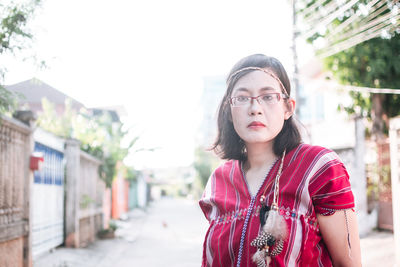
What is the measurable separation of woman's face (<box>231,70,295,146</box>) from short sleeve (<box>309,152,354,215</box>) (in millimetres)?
270

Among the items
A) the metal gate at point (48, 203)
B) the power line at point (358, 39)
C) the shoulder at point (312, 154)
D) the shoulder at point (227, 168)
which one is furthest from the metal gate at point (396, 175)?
the metal gate at point (48, 203)

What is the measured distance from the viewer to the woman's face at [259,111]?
Result: 1.76m

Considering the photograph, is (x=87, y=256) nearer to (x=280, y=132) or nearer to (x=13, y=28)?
(x=13, y=28)

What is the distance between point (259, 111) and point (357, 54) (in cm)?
1001

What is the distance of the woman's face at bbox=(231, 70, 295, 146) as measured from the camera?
176 cm

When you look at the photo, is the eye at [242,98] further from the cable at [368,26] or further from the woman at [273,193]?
the cable at [368,26]

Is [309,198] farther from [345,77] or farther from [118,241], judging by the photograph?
[345,77]

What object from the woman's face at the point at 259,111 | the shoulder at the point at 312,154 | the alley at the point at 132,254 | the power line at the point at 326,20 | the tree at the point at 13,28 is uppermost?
the power line at the point at 326,20

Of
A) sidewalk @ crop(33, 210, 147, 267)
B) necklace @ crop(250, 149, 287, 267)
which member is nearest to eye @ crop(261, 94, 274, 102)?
necklace @ crop(250, 149, 287, 267)

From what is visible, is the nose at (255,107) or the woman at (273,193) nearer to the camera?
the woman at (273,193)

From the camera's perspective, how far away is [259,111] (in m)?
1.75

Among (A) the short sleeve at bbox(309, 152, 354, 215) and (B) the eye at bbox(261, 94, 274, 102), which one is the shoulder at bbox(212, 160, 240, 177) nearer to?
(B) the eye at bbox(261, 94, 274, 102)

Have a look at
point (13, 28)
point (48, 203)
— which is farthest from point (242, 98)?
point (48, 203)

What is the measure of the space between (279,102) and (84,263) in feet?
22.0
